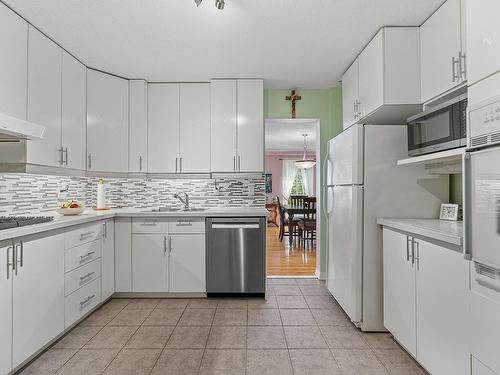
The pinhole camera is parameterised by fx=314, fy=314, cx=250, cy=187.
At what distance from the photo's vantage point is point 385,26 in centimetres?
244

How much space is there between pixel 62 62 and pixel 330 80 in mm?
2721

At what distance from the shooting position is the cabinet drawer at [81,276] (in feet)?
7.78

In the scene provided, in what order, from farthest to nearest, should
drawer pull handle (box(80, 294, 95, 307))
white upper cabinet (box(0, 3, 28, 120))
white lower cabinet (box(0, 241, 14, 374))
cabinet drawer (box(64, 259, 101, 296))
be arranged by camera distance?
drawer pull handle (box(80, 294, 95, 307)), cabinet drawer (box(64, 259, 101, 296)), white upper cabinet (box(0, 3, 28, 120)), white lower cabinet (box(0, 241, 14, 374))

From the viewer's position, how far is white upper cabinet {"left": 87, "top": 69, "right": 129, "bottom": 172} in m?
3.24

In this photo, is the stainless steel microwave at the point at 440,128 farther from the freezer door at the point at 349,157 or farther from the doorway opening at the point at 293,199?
the doorway opening at the point at 293,199

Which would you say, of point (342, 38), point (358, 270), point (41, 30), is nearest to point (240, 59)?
point (342, 38)

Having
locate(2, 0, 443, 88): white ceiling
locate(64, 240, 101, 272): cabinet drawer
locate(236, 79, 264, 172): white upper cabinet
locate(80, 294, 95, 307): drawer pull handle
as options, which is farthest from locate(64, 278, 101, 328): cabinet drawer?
locate(2, 0, 443, 88): white ceiling

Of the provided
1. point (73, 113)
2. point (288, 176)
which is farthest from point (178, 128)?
point (288, 176)

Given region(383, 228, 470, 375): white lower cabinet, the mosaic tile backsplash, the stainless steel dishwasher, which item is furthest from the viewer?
the mosaic tile backsplash

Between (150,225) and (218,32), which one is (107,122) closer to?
(150,225)

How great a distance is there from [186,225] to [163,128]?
1.18m

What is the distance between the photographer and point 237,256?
10.4 ft

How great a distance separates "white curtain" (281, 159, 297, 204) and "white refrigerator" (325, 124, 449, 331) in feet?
26.2

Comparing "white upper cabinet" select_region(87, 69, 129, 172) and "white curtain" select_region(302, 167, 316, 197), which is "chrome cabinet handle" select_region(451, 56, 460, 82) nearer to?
"white upper cabinet" select_region(87, 69, 129, 172)
